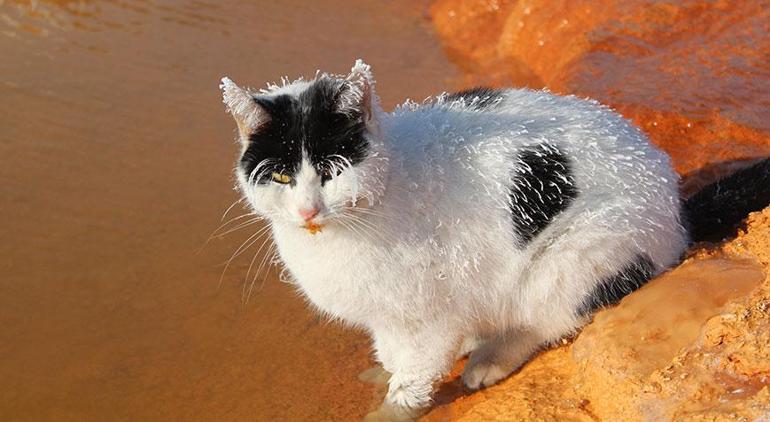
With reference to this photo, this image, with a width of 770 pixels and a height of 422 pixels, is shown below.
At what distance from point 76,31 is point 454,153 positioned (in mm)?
5222

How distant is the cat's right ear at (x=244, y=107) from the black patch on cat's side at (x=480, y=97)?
1.16 m

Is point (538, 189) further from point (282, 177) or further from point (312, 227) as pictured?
point (282, 177)

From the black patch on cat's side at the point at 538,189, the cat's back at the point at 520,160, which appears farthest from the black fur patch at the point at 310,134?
the black patch on cat's side at the point at 538,189

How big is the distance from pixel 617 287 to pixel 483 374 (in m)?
0.81

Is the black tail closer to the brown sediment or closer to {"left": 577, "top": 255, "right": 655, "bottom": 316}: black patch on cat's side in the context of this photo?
the brown sediment

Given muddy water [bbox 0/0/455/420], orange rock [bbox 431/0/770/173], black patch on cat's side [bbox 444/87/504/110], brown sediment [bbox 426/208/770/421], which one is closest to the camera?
brown sediment [bbox 426/208/770/421]

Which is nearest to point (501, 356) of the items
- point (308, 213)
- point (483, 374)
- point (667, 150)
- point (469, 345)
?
point (483, 374)

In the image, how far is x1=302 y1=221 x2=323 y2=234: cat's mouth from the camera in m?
2.87

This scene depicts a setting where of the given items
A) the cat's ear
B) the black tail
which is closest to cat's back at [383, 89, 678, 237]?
the cat's ear

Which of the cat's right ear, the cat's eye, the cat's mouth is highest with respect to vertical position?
the cat's right ear

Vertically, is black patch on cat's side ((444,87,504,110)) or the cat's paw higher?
black patch on cat's side ((444,87,504,110))

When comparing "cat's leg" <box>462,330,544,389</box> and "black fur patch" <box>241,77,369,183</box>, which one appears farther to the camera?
"cat's leg" <box>462,330,544,389</box>

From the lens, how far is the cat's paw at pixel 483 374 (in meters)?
3.84

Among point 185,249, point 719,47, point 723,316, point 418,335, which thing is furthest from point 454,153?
point 719,47
